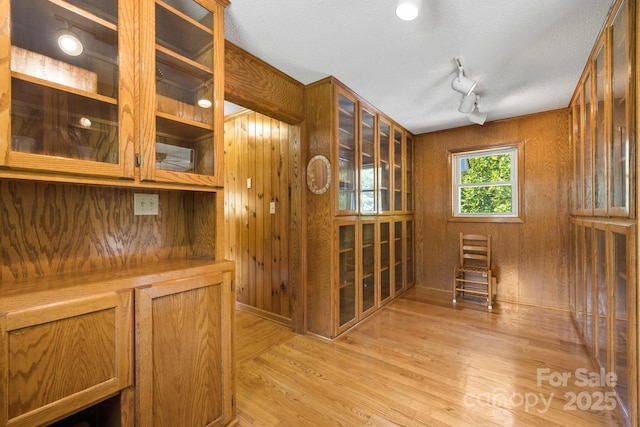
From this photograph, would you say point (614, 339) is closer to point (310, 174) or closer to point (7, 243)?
point (310, 174)

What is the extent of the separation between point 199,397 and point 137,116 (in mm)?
1362

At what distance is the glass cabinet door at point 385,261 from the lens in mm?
3307

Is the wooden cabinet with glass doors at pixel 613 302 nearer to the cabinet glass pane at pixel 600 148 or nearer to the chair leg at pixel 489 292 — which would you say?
the cabinet glass pane at pixel 600 148

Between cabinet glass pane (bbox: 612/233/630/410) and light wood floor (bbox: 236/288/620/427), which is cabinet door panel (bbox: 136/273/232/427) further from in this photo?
cabinet glass pane (bbox: 612/233/630/410)

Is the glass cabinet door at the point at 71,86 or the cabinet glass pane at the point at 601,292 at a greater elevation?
the glass cabinet door at the point at 71,86

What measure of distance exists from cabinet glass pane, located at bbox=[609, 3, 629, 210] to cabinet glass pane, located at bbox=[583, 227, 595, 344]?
75cm

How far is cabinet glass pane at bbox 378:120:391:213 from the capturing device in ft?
11.0

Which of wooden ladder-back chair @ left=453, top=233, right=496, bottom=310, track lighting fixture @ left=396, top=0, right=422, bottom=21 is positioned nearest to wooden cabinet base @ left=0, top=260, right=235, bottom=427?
track lighting fixture @ left=396, top=0, right=422, bottom=21

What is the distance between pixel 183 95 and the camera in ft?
4.78

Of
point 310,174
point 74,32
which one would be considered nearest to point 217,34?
point 74,32

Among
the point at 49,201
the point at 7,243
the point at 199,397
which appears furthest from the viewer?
the point at 199,397

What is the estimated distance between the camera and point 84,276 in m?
1.17

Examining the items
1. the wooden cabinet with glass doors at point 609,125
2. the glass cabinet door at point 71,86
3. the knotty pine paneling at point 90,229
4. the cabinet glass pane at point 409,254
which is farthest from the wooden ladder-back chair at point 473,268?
the glass cabinet door at point 71,86

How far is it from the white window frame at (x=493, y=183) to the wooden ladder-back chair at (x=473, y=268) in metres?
0.29
